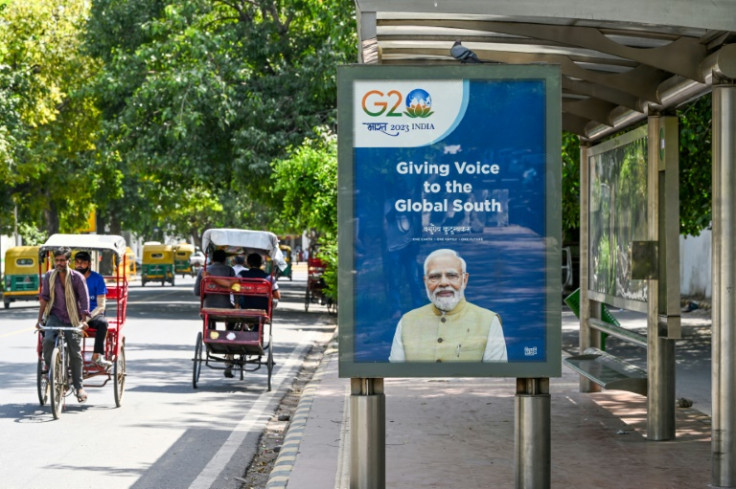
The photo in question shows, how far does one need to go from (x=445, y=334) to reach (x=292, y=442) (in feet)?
12.6

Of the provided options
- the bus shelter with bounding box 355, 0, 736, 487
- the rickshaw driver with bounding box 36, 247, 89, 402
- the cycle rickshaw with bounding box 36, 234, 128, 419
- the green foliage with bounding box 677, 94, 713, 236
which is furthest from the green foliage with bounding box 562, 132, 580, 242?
the rickshaw driver with bounding box 36, 247, 89, 402

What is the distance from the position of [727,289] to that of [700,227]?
15.0m

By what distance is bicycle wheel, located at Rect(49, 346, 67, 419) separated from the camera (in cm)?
1166

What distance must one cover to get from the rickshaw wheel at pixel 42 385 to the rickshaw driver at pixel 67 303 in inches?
13.1

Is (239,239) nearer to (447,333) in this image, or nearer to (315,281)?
(447,333)

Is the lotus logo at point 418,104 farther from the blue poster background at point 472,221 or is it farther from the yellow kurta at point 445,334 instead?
the yellow kurta at point 445,334

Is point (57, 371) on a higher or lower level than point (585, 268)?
lower

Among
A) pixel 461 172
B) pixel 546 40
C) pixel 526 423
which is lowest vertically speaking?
pixel 526 423

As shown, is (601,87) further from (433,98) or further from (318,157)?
(318,157)

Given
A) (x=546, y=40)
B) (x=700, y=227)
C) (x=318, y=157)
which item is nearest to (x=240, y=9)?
(x=318, y=157)

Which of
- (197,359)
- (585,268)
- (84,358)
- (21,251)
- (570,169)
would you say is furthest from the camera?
(21,251)

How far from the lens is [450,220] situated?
6730 mm

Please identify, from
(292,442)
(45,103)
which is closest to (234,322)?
(292,442)

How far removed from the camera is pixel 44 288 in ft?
40.0
